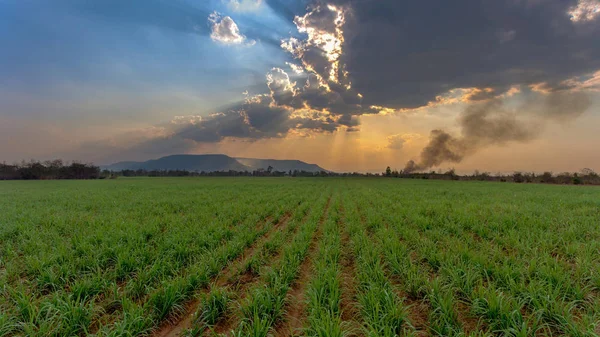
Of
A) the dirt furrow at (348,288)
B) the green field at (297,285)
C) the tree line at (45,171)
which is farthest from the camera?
the tree line at (45,171)

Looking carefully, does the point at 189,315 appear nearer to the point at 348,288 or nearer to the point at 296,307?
the point at 296,307

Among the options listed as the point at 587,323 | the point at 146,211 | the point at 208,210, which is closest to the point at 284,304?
the point at 587,323

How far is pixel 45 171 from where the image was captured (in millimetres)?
88438

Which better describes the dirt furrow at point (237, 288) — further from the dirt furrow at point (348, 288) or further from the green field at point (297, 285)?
the dirt furrow at point (348, 288)

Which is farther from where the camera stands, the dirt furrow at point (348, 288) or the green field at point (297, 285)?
the dirt furrow at point (348, 288)

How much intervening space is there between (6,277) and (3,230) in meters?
6.07

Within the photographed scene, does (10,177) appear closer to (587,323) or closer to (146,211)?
(146,211)

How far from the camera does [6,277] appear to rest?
5.05 meters

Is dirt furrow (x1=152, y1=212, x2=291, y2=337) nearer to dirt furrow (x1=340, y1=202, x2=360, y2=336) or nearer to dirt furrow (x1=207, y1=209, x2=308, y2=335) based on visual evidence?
dirt furrow (x1=207, y1=209, x2=308, y2=335)

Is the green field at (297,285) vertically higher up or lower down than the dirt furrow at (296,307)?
higher up

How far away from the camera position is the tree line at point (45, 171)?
8581 centimetres

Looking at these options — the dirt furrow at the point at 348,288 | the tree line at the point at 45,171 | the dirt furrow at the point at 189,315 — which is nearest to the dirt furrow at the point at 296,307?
the dirt furrow at the point at 348,288

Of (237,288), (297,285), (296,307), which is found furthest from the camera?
(297,285)

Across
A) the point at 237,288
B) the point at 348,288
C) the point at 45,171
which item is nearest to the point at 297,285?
the point at 348,288
